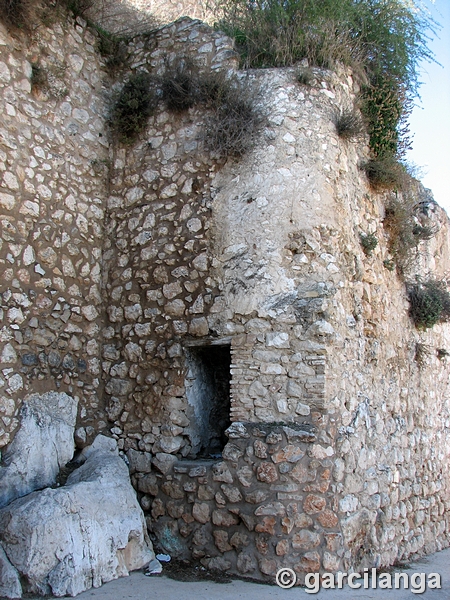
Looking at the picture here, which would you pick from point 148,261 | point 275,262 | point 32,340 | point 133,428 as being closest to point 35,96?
point 148,261

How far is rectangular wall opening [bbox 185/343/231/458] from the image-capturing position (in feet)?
18.5

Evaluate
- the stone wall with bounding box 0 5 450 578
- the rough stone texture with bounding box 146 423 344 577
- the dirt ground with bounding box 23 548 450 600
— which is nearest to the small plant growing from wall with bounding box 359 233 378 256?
the stone wall with bounding box 0 5 450 578

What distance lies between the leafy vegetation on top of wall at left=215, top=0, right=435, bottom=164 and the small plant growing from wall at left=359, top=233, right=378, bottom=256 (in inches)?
48.3

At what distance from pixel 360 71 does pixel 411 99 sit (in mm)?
1025

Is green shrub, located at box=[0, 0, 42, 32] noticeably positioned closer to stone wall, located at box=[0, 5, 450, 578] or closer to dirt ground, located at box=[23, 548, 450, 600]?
stone wall, located at box=[0, 5, 450, 578]

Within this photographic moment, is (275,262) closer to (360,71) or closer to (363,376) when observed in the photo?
(363,376)

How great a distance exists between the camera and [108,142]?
6.49 metres

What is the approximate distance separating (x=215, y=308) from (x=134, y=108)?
8.18 ft

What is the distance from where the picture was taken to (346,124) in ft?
19.3

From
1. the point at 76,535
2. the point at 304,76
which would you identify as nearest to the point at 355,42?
the point at 304,76

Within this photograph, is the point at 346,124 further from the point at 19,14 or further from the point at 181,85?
the point at 19,14

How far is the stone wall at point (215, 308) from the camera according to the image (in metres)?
4.99

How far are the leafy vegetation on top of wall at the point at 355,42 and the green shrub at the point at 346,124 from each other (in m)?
0.59

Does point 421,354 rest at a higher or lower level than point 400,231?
lower
